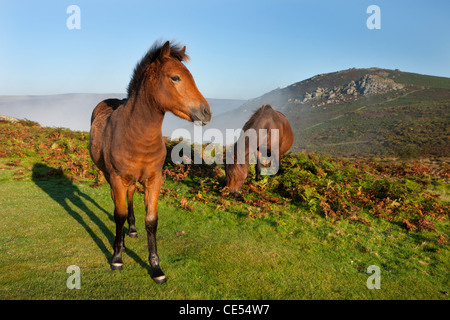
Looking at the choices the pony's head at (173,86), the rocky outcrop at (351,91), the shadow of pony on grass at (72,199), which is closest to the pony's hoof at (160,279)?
the shadow of pony on grass at (72,199)

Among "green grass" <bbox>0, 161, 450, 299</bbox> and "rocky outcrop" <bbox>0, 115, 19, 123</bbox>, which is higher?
"rocky outcrop" <bbox>0, 115, 19, 123</bbox>

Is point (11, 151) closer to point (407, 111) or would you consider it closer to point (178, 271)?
point (178, 271)

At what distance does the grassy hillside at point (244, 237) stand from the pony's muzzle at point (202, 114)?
2.34m

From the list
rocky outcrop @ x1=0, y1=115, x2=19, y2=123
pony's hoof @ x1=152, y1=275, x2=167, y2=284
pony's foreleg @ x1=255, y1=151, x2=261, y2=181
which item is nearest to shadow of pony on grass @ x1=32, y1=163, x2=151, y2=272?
pony's hoof @ x1=152, y1=275, x2=167, y2=284

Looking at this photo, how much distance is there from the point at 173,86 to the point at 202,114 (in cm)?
60

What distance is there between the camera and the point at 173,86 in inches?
136

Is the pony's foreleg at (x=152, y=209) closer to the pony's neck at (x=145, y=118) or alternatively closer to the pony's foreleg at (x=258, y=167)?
the pony's neck at (x=145, y=118)

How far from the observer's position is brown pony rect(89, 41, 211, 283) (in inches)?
136

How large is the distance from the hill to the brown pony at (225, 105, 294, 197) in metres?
0.86

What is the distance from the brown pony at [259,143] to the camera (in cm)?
758

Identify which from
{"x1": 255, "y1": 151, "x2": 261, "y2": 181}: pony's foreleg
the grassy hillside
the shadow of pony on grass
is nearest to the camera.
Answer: the grassy hillside

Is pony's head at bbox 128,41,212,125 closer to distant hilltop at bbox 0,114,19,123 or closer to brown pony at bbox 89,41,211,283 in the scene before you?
brown pony at bbox 89,41,211,283

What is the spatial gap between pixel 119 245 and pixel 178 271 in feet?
3.71
